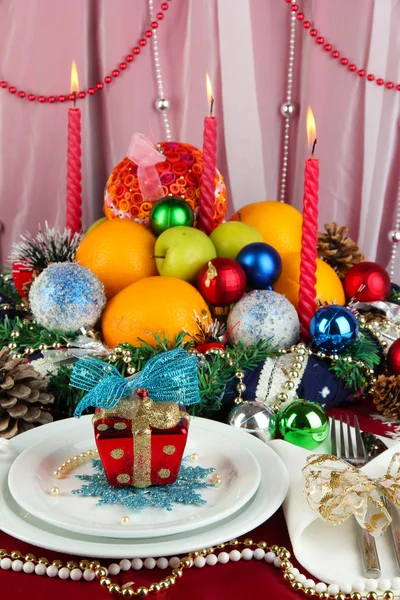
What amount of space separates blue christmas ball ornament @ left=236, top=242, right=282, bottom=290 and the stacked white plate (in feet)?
1.04

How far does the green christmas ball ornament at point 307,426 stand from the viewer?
73 cm

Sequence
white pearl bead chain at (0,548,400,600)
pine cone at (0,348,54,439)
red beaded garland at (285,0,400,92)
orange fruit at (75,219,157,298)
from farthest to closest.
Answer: red beaded garland at (285,0,400,92), orange fruit at (75,219,157,298), pine cone at (0,348,54,439), white pearl bead chain at (0,548,400,600)

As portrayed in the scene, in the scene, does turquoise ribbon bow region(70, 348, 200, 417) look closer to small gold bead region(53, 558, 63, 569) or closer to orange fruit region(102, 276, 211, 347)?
small gold bead region(53, 558, 63, 569)

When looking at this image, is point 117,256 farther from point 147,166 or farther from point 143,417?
point 143,417

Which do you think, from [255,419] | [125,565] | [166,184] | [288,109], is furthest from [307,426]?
[288,109]

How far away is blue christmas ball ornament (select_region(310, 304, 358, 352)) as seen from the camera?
87cm

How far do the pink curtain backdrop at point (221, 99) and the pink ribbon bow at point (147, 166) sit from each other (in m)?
0.28

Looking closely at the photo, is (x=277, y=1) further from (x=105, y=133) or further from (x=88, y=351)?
(x=88, y=351)

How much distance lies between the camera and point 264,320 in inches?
34.3

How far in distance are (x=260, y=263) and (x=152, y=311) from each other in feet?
0.57

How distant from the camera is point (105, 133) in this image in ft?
4.36

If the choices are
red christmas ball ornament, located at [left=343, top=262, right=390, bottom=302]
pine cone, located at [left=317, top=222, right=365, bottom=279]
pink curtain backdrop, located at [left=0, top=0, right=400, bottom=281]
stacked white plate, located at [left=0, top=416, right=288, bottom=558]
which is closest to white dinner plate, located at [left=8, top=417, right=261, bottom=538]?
stacked white plate, located at [left=0, top=416, right=288, bottom=558]

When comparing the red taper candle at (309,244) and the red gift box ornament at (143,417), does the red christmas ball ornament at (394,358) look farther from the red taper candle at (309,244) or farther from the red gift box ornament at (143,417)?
the red gift box ornament at (143,417)

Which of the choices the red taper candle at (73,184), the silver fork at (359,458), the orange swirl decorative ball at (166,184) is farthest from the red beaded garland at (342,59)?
the silver fork at (359,458)
